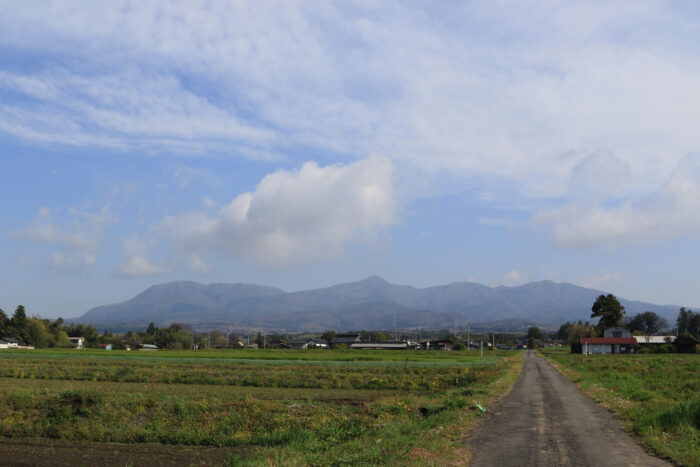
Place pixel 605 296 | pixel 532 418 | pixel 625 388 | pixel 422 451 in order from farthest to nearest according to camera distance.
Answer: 1. pixel 605 296
2. pixel 625 388
3. pixel 532 418
4. pixel 422 451

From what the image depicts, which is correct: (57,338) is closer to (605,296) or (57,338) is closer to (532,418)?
(605,296)

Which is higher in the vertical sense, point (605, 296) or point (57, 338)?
point (605, 296)

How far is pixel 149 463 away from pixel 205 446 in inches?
119

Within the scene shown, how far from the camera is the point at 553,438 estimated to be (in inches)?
620

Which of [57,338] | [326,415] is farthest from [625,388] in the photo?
[57,338]

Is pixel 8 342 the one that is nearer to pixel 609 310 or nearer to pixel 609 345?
pixel 609 345

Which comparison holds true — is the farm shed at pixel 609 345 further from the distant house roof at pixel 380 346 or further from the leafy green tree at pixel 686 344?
the distant house roof at pixel 380 346

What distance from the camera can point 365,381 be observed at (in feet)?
134

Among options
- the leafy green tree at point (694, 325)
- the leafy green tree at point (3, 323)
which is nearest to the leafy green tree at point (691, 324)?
the leafy green tree at point (694, 325)

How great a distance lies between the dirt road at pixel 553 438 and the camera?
1298cm

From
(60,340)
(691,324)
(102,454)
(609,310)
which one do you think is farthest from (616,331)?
(60,340)

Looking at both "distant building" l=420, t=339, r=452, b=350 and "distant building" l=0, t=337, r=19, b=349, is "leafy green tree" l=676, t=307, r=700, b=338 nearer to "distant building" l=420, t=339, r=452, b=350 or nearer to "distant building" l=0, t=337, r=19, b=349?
"distant building" l=420, t=339, r=452, b=350

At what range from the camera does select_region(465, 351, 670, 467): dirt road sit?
12977 millimetres

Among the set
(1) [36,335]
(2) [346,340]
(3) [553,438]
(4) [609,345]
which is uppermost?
(3) [553,438]
